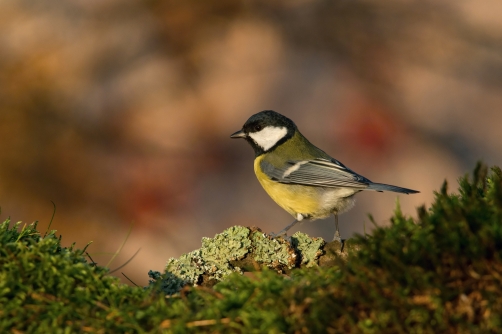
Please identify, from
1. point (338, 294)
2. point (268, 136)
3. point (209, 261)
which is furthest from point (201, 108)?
point (338, 294)

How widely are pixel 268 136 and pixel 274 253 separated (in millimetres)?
2127

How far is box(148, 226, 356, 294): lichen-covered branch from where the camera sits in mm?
2525

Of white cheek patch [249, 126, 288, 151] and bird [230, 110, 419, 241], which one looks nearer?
bird [230, 110, 419, 241]

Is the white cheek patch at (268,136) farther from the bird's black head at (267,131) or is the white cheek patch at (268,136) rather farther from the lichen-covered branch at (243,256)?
the lichen-covered branch at (243,256)

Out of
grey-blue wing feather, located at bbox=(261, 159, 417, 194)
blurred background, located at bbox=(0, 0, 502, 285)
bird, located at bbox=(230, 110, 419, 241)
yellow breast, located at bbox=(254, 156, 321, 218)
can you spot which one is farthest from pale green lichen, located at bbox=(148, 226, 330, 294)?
blurred background, located at bbox=(0, 0, 502, 285)

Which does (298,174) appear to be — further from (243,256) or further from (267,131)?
(243,256)

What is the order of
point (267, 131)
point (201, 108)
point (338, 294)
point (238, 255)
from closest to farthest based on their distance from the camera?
point (338, 294) → point (238, 255) → point (267, 131) → point (201, 108)

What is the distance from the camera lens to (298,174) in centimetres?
428

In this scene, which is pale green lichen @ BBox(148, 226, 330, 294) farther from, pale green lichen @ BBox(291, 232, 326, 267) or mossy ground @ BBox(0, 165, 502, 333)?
mossy ground @ BBox(0, 165, 502, 333)

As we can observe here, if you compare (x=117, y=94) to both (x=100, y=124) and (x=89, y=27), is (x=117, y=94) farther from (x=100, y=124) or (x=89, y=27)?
(x=89, y=27)

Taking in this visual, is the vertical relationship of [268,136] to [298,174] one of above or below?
above

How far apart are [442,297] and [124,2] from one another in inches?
226

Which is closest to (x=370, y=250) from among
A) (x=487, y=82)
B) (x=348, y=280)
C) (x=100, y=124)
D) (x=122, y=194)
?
(x=348, y=280)

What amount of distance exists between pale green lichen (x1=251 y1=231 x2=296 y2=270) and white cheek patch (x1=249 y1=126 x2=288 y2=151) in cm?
205
